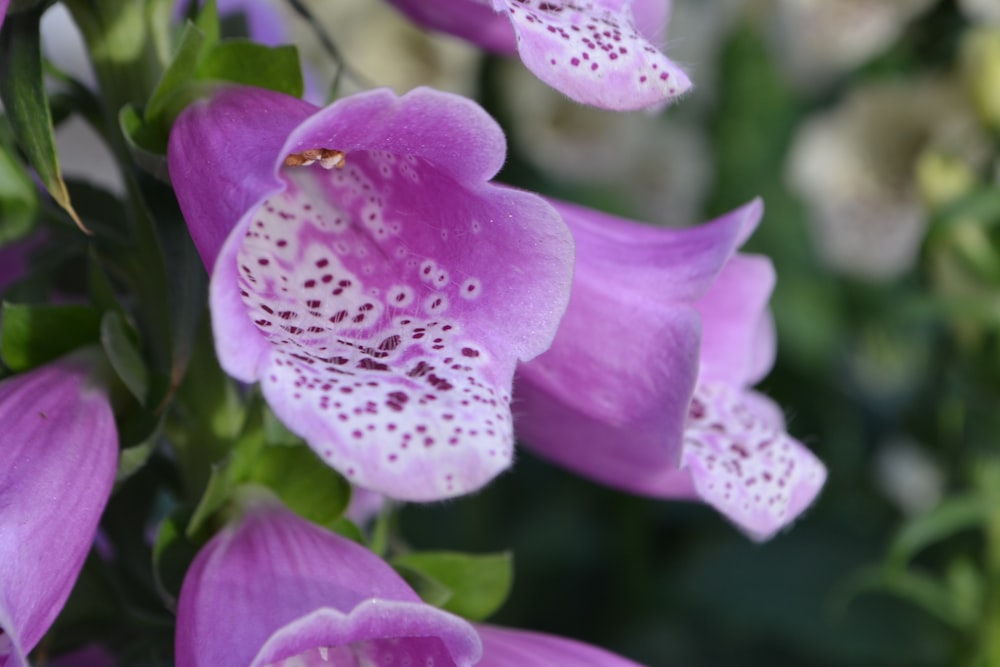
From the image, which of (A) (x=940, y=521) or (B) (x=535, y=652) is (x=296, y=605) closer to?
(B) (x=535, y=652)

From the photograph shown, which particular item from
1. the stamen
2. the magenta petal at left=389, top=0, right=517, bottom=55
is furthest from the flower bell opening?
the magenta petal at left=389, top=0, right=517, bottom=55

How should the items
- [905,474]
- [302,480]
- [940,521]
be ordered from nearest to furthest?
[302,480], [940,521], [905,474]

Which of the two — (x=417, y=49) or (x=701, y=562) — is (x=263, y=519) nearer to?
(x=701, y=562)

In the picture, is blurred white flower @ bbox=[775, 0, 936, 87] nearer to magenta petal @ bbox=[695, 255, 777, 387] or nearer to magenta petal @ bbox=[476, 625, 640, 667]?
magenta petal @ bbox=[695, 255, 777, 387]

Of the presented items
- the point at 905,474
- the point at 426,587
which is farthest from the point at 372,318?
the point at 905,474

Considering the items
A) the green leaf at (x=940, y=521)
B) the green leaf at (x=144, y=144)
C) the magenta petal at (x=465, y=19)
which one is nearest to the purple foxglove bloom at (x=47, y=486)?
the green leaf at (x=144, y=144)

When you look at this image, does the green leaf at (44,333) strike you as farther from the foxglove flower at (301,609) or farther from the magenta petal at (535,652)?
the magenta petal at (535,652)
